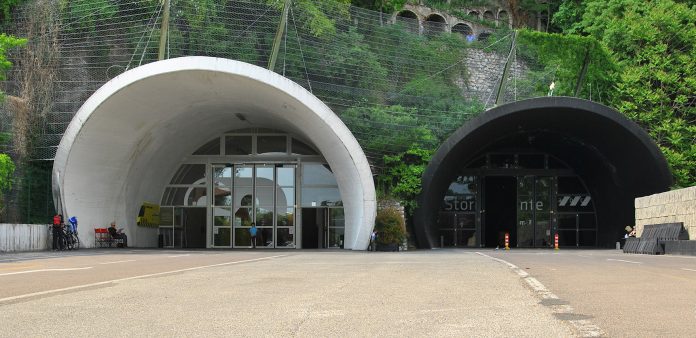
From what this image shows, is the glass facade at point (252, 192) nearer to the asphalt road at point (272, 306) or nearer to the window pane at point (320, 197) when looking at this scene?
the window pane at point (320, 197)

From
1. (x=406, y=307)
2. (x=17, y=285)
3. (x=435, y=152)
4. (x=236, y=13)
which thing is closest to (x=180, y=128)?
(x=236, y=13)

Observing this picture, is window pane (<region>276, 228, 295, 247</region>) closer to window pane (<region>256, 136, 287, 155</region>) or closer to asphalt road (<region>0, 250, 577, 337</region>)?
window pane (<region>256, 136, 287, 155</region>)

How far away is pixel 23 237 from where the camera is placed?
1093 inches

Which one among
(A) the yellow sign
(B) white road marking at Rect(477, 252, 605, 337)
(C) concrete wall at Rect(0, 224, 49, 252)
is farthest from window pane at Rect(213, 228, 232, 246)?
(B) white road marking at Rect(477, 252, 605, 337)

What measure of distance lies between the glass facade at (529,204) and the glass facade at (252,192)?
7264mm

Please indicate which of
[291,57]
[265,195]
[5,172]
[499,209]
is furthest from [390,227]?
[499,209]

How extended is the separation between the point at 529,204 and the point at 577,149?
16.5 ft

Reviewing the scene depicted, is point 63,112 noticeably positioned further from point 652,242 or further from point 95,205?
point 652,242

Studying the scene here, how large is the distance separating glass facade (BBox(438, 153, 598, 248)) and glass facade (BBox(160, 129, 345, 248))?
286 inches

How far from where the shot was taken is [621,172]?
1441 inches

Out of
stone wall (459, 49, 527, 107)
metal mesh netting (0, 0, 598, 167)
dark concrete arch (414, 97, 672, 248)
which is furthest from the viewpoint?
stone wall (459, 49, 527, 107)

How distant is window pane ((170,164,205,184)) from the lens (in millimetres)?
39750

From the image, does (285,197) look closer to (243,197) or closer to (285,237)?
(285,237)

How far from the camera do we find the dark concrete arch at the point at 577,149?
107ft
